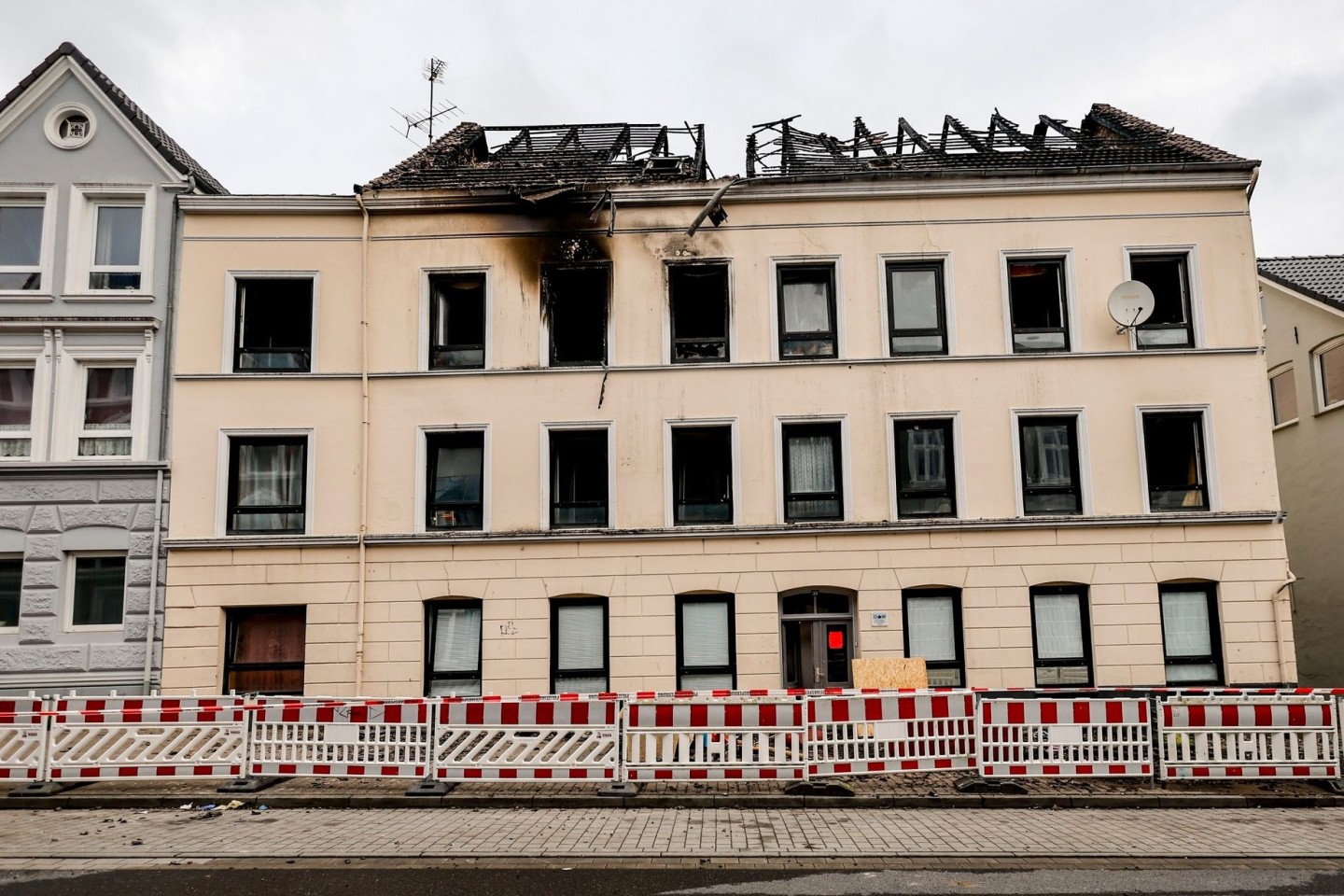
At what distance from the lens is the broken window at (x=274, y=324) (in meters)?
17.5

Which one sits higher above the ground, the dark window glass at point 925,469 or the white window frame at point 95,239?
the white window frame at point 95,239

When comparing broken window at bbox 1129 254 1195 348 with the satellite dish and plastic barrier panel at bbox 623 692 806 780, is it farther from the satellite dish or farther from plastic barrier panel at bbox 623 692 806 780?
plastic barrier panel at bbox 623 692 806 780

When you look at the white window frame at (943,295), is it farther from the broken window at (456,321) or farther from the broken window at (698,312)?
the broken window at (456,321)

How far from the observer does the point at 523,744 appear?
1177cm

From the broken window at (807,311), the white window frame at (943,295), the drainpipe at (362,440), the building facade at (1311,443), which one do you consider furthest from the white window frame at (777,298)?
the building facade at (1311,443)

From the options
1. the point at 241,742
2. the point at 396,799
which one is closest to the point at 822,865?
the point at 396,799

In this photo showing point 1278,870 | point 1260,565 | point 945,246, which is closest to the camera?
point 1278,870

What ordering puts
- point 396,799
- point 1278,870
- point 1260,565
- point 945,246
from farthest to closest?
point 945,246
point 1260,565
point 396,799
point 1278,870

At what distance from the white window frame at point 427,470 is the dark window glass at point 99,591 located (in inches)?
205

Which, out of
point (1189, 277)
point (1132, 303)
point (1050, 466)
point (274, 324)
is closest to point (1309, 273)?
point (1189, 277)

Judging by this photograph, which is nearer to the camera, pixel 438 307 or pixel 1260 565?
pixel 1260 565

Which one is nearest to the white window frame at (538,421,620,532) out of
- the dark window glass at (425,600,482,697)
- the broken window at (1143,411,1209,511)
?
the dark window glass at (425,600,482,697)

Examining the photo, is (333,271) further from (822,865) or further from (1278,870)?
(1278,870)

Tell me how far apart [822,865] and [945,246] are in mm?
12036
